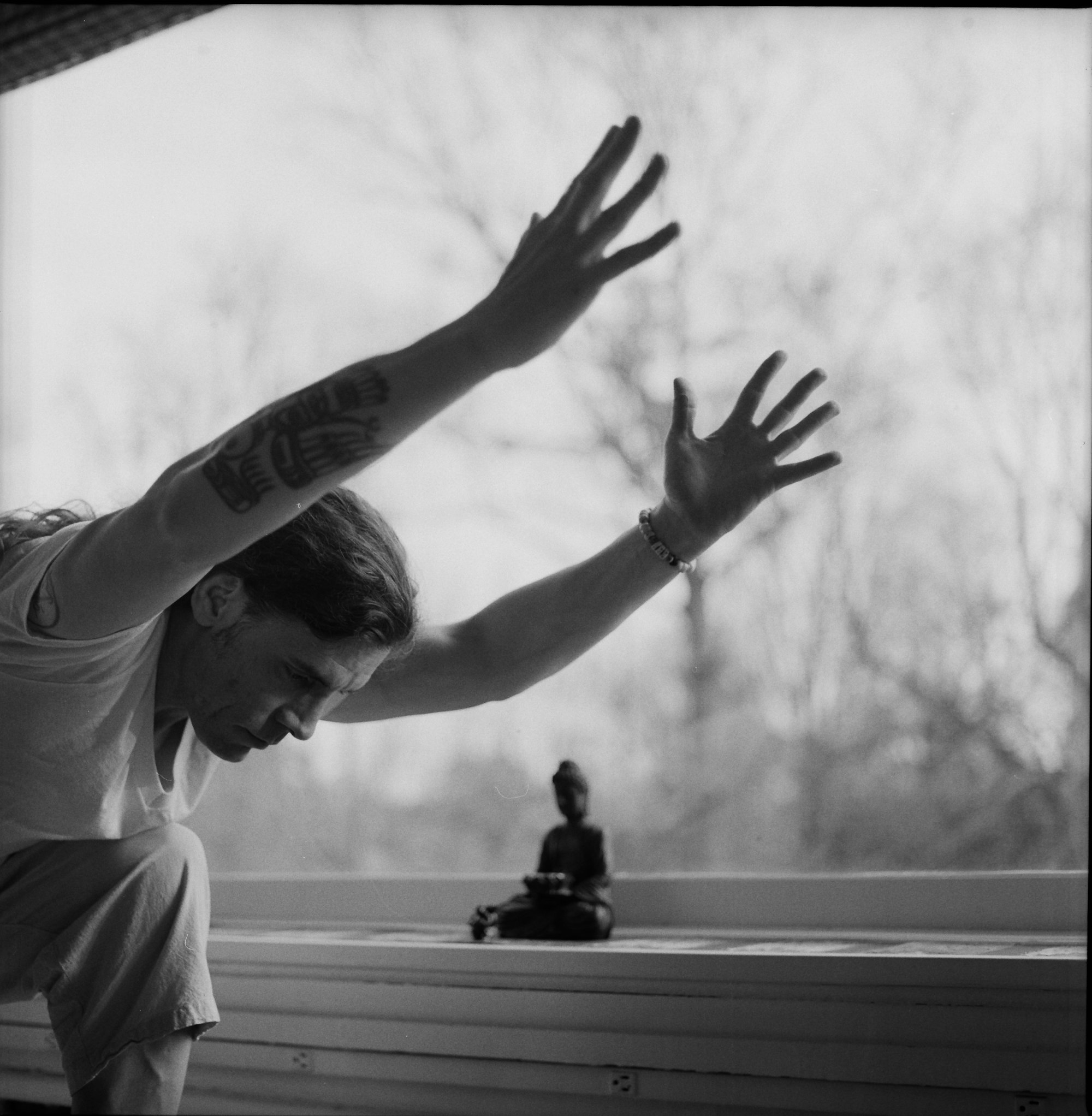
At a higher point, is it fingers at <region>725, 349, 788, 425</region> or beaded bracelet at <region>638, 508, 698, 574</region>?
fingers at <region>725, 349, 788, 425</region>

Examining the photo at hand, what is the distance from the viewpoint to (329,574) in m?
0.98

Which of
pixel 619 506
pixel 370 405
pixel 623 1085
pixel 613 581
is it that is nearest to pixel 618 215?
pixel 370 405

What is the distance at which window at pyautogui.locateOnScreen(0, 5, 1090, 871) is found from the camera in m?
1.97

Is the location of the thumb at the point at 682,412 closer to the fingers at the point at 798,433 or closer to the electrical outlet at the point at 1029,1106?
the fingers at the point at 798,433

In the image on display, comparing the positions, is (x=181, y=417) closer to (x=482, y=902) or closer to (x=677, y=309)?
(x=677, y=309)

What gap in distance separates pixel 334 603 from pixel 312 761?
4.76 feet

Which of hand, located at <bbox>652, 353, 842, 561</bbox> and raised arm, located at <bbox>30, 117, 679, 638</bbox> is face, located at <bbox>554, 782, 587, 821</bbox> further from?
raised arm, located at <bbox>30, 117, 679, 638</bbox>

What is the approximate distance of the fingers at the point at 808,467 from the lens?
3.40ft

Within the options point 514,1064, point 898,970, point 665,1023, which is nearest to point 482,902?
point 514,1064

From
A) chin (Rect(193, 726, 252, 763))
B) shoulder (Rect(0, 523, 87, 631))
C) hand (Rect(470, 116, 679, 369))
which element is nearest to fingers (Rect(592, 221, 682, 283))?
hand (Rect(470, 116, 679, 369))

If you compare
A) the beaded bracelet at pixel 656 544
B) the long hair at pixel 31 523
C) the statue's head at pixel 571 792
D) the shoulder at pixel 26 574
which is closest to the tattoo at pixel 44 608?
the shoulder at pixel 26 574

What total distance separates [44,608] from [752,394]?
574 mm

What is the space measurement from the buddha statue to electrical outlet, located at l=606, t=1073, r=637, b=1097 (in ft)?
0.63

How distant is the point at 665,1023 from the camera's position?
1.14 metres
